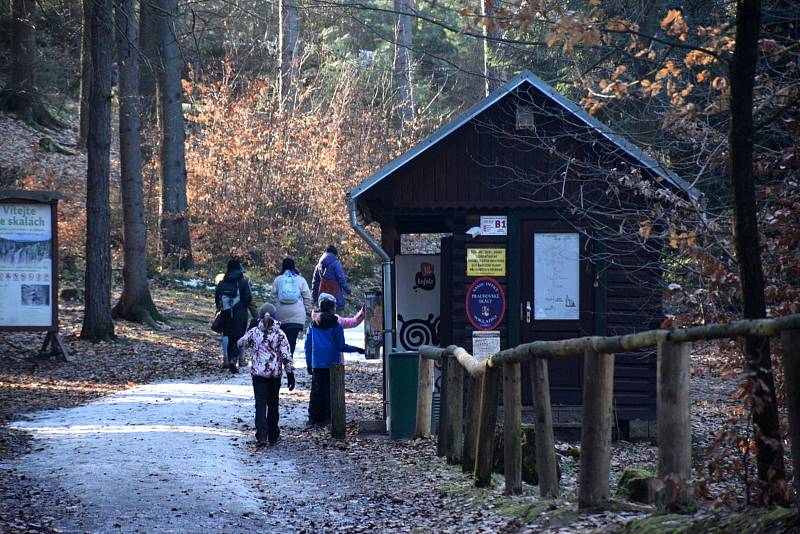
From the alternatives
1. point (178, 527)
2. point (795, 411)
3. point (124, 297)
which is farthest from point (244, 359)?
point (795, 411)

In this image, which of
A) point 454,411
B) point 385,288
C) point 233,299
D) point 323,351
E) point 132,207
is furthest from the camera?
point 132,207

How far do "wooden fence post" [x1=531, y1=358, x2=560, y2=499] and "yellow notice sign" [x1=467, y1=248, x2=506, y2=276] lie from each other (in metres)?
6.97

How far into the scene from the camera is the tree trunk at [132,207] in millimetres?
23842

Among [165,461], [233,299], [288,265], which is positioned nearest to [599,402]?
[165,461]

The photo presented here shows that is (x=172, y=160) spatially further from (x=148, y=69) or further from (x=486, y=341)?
(x=486, y=341)

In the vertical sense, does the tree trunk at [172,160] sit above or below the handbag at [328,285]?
above

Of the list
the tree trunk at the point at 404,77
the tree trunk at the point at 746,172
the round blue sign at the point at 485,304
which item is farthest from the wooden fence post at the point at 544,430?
the tree trunk at the point at 404,77

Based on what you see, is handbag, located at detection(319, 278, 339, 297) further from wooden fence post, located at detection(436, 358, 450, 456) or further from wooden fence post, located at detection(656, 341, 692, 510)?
wooden fence post, located at detection(656, 341, 692, 510)

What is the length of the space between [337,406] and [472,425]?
376 centimetres

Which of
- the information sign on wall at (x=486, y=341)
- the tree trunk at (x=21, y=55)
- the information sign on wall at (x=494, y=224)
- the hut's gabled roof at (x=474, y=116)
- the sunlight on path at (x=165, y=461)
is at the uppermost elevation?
the tree trunk at (x=21, y=55)

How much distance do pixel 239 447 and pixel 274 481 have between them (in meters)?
2.20

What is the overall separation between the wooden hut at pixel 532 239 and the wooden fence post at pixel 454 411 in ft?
11.1

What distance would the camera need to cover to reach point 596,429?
6.90 m

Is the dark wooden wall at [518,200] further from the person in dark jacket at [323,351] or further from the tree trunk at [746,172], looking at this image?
the tree trunk at [746,172]
